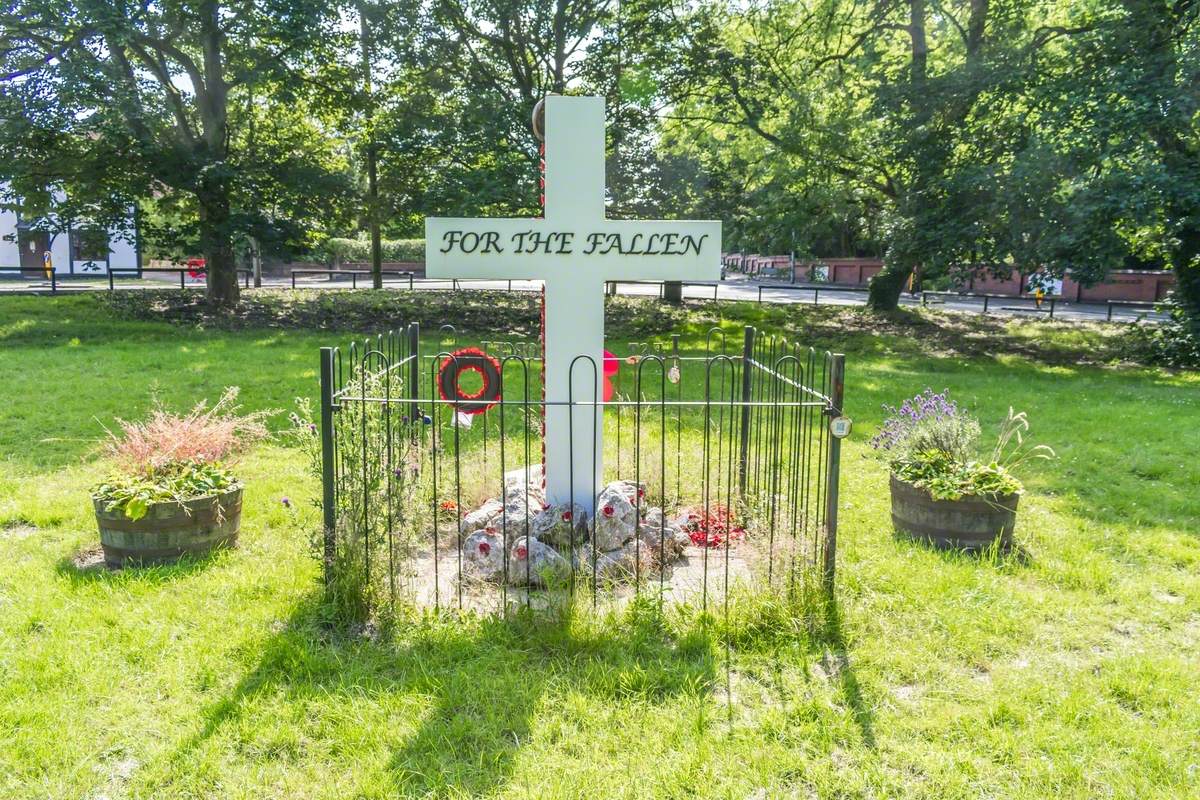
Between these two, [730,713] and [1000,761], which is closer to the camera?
[1000,761]

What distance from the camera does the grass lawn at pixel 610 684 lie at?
2668 millimetres

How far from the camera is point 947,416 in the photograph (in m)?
5.24

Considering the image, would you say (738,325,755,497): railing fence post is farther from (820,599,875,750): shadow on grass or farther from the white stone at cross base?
(820,599,875,750): shadow on grass

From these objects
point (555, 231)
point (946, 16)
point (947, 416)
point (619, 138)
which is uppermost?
point (946, 16)

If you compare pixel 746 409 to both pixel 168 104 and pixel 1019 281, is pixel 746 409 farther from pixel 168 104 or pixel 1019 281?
pixel 1019 281

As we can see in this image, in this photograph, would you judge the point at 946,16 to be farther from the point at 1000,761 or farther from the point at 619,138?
the point at 1000,761

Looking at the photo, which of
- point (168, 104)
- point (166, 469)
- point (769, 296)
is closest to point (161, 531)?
point (166, 469)

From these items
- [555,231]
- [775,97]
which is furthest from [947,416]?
[775,97]

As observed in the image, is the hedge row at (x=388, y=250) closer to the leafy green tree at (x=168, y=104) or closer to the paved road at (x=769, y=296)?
the paved road at (x=769, y=296)

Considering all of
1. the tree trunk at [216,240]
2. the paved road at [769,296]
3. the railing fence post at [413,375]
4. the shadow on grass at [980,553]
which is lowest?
the shadow on grass at [980,553]

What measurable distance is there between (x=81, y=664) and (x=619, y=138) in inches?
587

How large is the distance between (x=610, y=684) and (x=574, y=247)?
233 cm

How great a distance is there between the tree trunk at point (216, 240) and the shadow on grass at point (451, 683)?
13167 millimetres

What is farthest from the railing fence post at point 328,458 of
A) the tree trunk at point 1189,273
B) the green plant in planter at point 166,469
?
the tree trunk at point 1189,273
